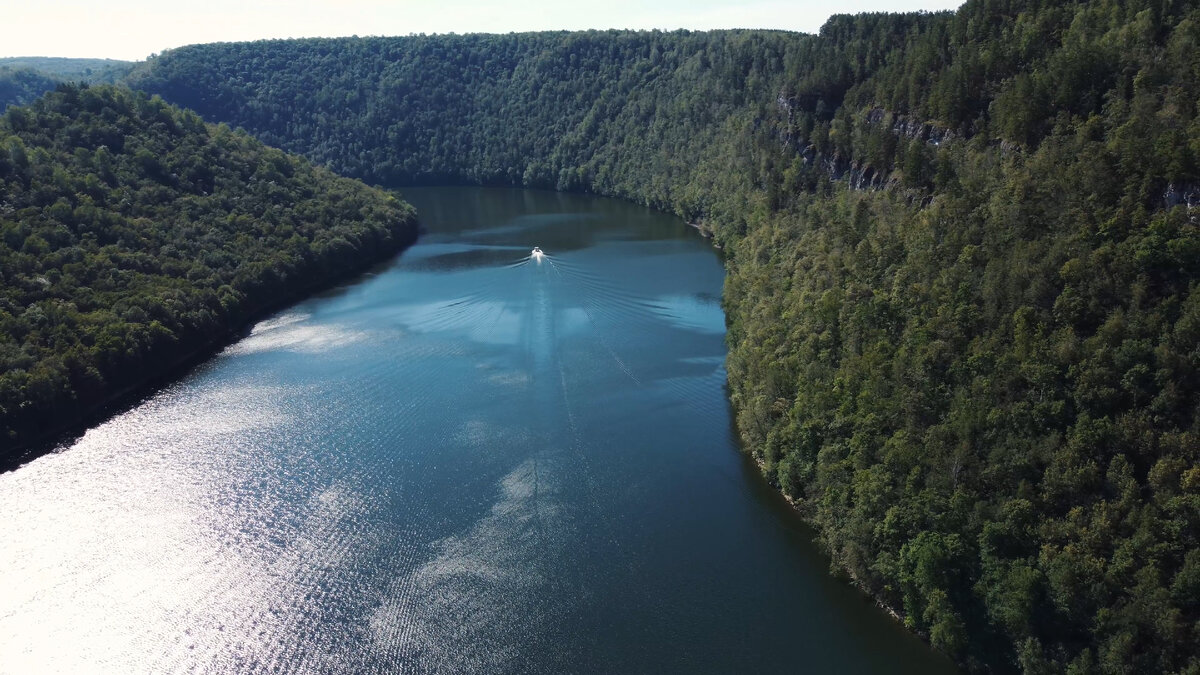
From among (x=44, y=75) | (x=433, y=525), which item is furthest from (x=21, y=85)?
(x=433, y=525)

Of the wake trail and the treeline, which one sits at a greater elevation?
the treeline

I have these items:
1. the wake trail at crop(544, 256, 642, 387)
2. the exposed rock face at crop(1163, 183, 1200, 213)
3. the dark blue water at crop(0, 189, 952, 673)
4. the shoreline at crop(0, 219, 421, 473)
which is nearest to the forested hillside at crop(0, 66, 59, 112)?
the shoreline at crop(0, 219, 421, 473)

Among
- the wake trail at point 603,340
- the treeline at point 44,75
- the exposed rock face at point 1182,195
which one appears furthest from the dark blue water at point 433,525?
the treeline at point 44,75

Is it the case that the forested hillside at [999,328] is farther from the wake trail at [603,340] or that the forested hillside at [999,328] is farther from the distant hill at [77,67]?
the distant hill at [77,67]

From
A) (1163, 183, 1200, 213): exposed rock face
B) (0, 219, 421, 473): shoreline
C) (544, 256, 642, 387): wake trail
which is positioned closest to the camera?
(1163, 183, 1200, 213): exposed rock face

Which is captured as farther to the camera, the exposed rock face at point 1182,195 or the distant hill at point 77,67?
the distant hill at point 77,67

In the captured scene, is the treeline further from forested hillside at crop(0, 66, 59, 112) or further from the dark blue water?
the dark blue water
